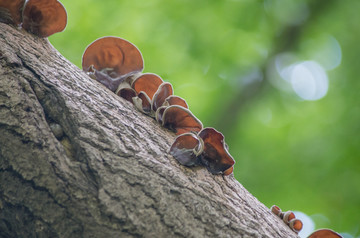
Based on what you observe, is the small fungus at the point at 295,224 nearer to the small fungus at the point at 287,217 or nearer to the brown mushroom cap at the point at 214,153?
the small fungus at the point at 287,217

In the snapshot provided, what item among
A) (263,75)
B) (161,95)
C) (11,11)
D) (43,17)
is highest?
(263,75)

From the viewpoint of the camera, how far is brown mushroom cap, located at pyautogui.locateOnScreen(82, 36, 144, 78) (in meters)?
2.14

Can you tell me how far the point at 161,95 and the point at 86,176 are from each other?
0.77 metres

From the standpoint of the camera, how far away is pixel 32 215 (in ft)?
4.40

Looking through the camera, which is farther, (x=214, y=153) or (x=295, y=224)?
(x=295, y=224)

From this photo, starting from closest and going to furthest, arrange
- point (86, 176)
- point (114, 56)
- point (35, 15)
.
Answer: point (86, 176) < point (35, 15) < point (114, 56)

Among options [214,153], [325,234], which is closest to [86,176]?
[214,153]

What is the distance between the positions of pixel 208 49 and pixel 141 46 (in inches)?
48.7

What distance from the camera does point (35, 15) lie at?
191cm

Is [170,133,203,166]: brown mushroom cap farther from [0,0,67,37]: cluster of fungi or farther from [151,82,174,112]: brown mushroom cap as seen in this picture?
[0,0,67,37]: cluster of fungi

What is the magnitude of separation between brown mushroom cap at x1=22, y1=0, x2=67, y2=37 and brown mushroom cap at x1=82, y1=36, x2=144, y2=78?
0.81 feet

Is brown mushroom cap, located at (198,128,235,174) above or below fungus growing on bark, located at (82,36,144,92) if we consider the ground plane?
below

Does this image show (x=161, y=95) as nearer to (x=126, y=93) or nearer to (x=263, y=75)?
(x=126, y=93)

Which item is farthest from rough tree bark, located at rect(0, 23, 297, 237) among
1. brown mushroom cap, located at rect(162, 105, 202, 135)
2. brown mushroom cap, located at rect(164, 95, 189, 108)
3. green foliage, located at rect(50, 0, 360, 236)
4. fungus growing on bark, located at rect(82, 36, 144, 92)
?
green foliage, located at rect(50, 0, 360, 236)
